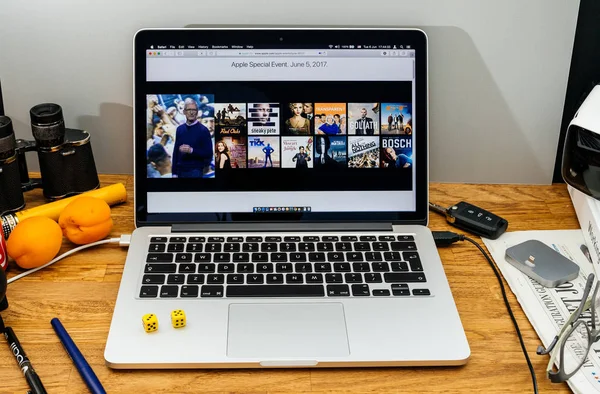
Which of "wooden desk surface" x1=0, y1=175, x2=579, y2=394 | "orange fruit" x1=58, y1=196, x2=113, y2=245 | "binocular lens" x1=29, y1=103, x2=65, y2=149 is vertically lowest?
"wooden desk surface" x1=0, y1=175, x2=579, y2=394

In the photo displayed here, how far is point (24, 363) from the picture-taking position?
2.53 feet

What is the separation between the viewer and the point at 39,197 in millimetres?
1090

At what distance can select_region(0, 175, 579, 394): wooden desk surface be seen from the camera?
2.50ft

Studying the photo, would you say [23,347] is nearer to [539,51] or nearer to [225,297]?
[225,297]

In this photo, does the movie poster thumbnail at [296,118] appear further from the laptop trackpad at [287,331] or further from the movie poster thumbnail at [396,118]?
the laptop trackpad at [287,331]

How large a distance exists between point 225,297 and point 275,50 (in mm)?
354

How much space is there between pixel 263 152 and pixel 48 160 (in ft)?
1.07

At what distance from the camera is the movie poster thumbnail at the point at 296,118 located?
0.99 meters

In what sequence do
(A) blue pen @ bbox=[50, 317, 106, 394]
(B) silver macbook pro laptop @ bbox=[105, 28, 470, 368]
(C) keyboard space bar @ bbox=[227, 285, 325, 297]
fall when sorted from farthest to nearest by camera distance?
(B) silver macbook pro laptop @ bbox=[105, 28, 470, 368] → (C) keyboard space bar @ bbox=[227, 285, 325, 297] → (A) blue pen @ bbox=[50, 317, 106, 394]

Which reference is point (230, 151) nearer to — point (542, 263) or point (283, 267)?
point (283, 267)

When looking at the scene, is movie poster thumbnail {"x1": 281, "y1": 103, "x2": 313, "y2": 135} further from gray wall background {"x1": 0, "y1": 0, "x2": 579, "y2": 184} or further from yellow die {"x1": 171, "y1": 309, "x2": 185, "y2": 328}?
yellow die {"x1": 171, "y1": 309, "x2": 185, "y2": 328}

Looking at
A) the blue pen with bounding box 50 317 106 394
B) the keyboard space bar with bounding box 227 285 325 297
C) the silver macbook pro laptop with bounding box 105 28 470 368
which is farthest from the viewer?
the silver macbook pro laptop with bounding box 105 28 470 368

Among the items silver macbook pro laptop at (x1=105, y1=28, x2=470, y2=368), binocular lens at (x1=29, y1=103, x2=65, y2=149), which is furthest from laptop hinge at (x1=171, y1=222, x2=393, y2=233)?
binocular lens at (x1=29, y1=103, x2=65, y2=149)

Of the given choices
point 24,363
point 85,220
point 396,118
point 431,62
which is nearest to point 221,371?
point 24,363
